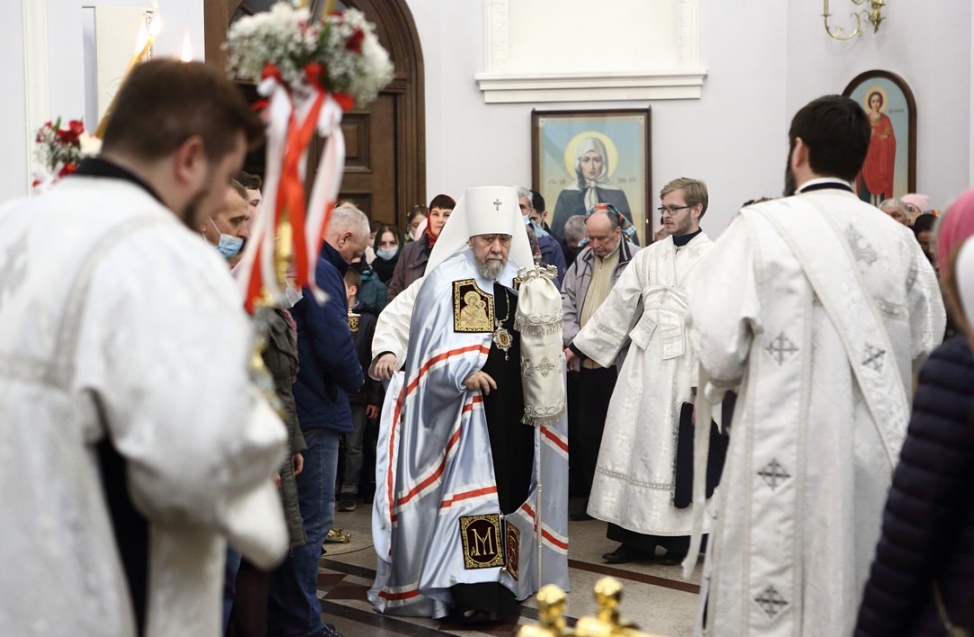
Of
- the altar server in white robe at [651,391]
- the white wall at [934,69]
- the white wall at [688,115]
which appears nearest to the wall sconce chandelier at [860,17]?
the white wall at [934,69]

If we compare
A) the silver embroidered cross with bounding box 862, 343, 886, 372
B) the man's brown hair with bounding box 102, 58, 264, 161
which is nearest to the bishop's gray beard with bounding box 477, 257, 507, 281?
the silver embroidered cross with bounding box 862, 343, 886, 372

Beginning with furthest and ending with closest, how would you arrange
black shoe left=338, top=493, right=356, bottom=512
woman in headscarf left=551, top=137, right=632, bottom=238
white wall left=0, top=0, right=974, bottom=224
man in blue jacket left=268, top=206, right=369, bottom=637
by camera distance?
woman in headscarf left=551, top=137, right=632, bottom=238, white wall left=0, top=0, right=974, bottom=224, black shoe left=338, top=493, right=356, bottom=512, man in blue jacket left=268, top=206, right=369, bottom=637

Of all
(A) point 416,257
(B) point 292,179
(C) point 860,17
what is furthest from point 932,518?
(C) point 860,17

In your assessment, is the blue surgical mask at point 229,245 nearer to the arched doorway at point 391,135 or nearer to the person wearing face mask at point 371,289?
the person wearing face mask at point 371,289

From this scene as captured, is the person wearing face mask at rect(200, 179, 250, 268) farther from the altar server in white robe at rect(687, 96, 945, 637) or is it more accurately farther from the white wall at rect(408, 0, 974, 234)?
the white wall at rect(408, 0, 974, 234)

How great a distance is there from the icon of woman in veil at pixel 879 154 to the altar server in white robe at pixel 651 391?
3670 millimetres

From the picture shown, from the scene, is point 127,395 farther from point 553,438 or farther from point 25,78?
point 25,78

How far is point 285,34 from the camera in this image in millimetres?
1991

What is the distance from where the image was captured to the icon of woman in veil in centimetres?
948

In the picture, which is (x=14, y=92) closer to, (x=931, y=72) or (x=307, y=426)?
(x=307, y=426)

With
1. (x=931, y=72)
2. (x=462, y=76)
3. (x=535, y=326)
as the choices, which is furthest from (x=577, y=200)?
(x=535, y=326)

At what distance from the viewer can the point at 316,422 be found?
4715mm

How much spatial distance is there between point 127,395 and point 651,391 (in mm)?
4866

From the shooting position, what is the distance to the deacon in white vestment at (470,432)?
208 inches
